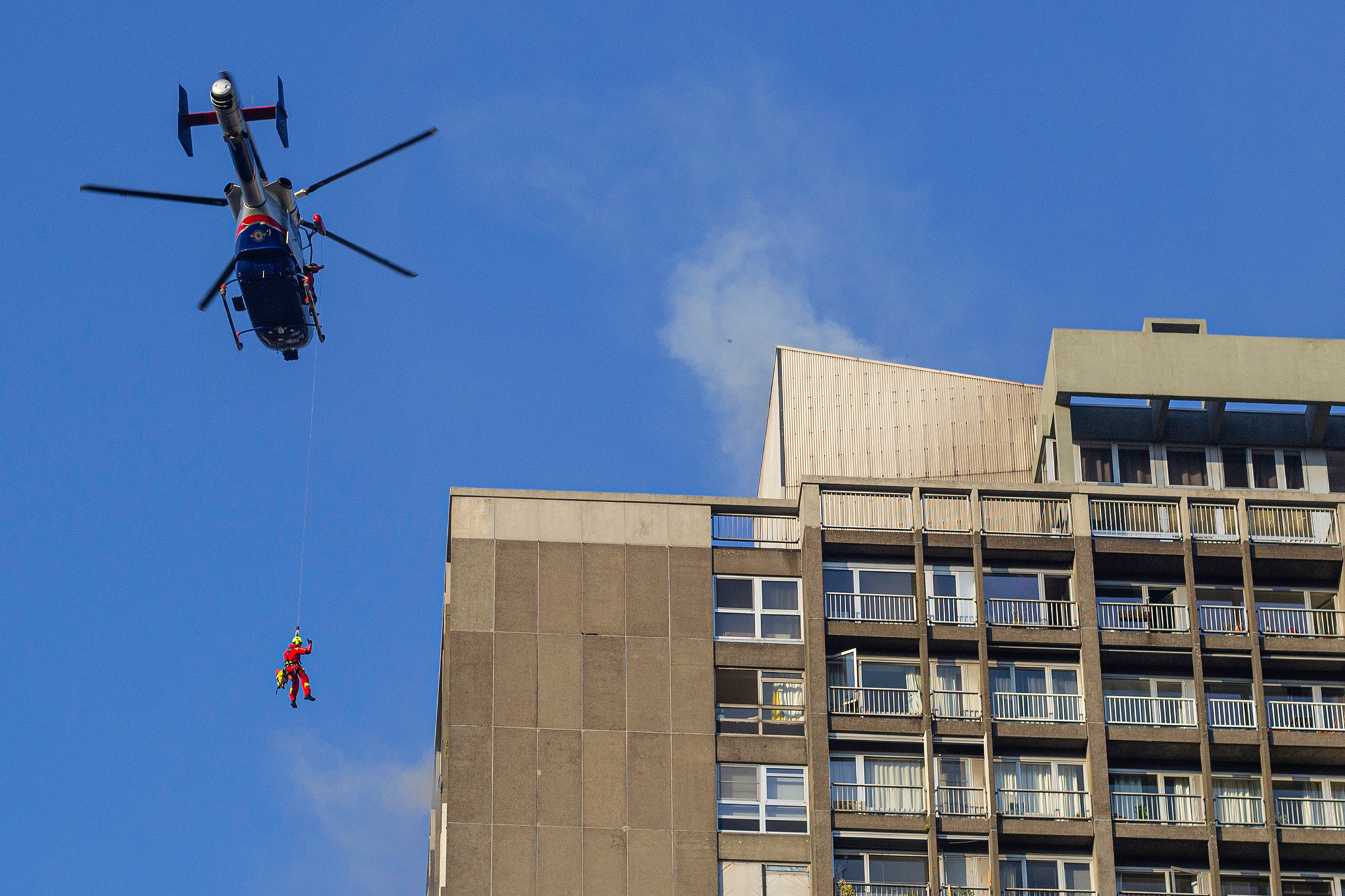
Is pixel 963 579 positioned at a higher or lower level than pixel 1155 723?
higher

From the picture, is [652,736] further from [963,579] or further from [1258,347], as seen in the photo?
[1258,347]

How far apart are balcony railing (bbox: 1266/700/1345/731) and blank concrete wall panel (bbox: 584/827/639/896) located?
18953 millimetres

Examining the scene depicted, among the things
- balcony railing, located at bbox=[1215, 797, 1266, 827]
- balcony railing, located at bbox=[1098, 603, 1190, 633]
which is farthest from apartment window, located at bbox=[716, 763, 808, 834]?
balcony railing, located at bbox=[1215, 797, 1266, 827]

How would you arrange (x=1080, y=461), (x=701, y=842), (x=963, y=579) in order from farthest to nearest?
1. (x=1080, y=461)
2. (x=963, y=579)
3. (x=701, y=842)

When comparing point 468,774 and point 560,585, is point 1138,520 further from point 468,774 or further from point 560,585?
point 468,774

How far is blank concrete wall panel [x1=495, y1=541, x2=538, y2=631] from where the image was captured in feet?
210

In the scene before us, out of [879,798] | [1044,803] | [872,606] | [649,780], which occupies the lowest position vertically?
[1044,803]

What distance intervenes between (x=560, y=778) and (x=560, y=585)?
5664 millimetres

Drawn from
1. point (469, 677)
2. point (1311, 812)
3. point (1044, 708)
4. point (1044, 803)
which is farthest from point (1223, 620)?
point (469, 677)

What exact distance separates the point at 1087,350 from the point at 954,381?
496 cm

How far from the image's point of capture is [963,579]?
219 feet

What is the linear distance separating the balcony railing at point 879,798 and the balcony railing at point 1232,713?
902 centimetres

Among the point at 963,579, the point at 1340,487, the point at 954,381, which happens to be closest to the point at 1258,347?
the point at 1340,487

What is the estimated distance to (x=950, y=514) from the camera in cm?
6769
